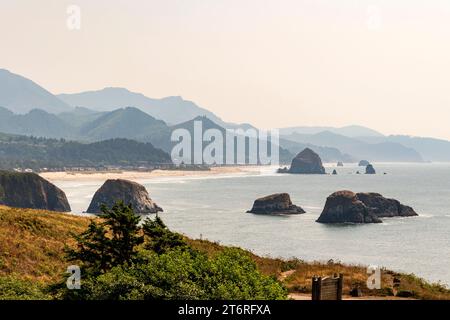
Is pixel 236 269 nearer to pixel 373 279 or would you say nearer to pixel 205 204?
pixel 373 279

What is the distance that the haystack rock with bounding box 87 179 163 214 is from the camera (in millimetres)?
131863

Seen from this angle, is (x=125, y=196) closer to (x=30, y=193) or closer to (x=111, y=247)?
(x=30, y=193)

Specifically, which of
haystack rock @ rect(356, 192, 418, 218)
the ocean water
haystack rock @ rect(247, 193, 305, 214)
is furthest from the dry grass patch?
haystack rock @ rect(356, 192, 418, 218)

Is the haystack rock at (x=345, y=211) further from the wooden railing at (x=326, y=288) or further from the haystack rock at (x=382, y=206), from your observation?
the wooden railing at (x=326, y=288)

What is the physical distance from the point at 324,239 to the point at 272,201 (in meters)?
39.6

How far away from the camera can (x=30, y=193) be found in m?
133

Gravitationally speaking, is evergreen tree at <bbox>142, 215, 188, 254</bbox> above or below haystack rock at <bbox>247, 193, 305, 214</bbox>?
above

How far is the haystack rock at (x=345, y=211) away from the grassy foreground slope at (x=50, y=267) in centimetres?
7613

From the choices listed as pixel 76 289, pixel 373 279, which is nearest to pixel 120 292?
pixel 76 289

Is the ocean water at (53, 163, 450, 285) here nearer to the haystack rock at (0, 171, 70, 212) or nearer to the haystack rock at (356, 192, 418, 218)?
the haystack rock at (356, 192, 418, 218)

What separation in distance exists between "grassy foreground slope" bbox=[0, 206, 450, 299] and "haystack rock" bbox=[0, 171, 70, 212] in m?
92.2

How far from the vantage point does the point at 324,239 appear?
95312 millimetres

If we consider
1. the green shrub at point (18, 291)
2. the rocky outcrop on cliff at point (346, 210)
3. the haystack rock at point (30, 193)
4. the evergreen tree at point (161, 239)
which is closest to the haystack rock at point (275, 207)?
the rocky outcrop on cliff at point (346, 210)

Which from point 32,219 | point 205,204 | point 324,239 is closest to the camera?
point 32,219
